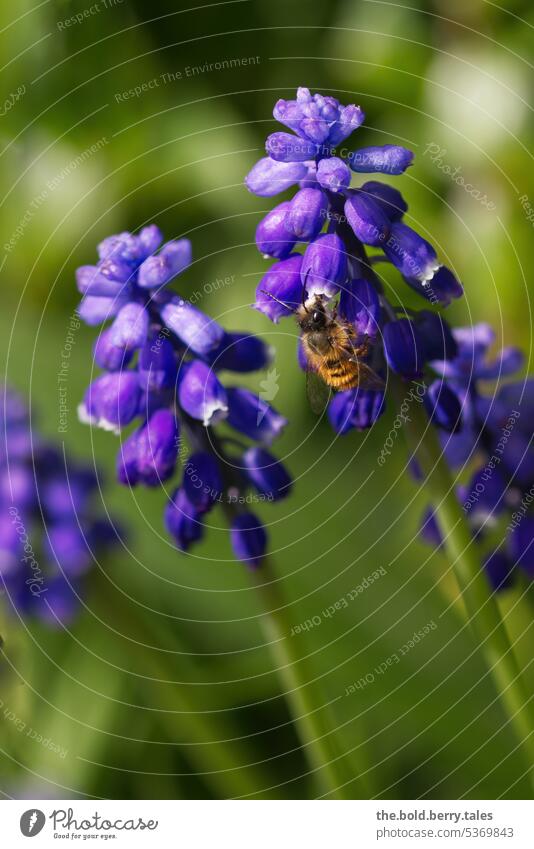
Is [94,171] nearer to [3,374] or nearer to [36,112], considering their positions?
[36,112]

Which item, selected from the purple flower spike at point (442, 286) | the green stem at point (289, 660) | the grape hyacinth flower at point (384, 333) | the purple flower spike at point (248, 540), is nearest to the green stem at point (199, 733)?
the green stem at point (289, 660)

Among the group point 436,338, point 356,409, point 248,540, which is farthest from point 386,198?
point 248,540

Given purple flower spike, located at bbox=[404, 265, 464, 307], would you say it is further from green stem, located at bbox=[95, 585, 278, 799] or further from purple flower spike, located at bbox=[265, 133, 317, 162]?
green stem, located at bbox=[95, 585, 278, 799]

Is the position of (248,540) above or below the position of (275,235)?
below

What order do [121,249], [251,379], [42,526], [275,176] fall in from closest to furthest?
[275,176] < [121,249] < [42,526] < [251,379]

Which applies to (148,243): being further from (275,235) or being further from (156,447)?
(156,447)
